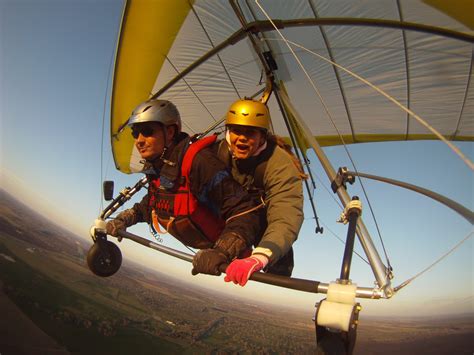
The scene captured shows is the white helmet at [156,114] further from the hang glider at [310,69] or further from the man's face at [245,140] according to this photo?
the man's face at [245,140]

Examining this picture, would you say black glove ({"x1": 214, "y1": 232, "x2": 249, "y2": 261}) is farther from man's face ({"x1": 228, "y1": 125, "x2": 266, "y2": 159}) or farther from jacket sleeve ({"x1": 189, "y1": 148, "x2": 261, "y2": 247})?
man's face ({"x1": 228, "y1": 125, "x2": 266, "y2": 159})

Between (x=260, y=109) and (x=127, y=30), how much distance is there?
252 centimetres

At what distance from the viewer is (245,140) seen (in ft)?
7.05

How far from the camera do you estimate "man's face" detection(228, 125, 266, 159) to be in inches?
84.5

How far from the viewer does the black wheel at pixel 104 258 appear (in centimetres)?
388

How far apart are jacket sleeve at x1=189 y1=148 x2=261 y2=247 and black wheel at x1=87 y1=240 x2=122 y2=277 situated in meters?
2.32

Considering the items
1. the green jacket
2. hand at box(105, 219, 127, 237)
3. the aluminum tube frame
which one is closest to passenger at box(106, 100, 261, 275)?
the green jacket

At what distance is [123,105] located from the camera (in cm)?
451

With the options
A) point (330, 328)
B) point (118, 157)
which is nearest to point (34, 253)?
point (118, 157)

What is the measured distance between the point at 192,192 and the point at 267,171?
583 mm

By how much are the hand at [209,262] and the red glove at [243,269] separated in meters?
0.11

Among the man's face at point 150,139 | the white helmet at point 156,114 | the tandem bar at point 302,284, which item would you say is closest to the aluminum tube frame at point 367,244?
the tandem bar at point 302,284

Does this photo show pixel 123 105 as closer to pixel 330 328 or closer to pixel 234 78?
pixel 234 78

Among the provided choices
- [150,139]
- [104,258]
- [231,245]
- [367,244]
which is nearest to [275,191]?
[231,245]
